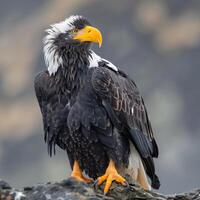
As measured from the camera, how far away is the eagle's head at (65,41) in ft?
34.8

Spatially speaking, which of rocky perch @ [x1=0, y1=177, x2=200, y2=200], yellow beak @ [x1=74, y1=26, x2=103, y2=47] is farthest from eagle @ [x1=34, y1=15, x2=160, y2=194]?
rocky perch @ [x1=0, y1=177, x2=200, y2=200]

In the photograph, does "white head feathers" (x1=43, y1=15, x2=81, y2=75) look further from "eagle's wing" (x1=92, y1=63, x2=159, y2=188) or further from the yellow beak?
"eagle's wing" (x1=92, y1=63, x2=159, y2=188)

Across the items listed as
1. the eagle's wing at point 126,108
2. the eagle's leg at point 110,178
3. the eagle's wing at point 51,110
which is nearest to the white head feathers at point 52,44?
the eagle's wing at point 51,110

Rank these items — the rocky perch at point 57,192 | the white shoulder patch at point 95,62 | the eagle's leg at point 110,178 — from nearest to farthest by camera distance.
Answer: the rocky perch at point 57,192 < the eagle's leg at point 110,178 < the white shoulder patch at point 95,62

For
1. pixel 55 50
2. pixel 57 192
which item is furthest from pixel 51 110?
pixel 57 192

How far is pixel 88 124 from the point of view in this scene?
33.6 ft

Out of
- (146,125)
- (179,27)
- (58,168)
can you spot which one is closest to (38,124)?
(58,168)

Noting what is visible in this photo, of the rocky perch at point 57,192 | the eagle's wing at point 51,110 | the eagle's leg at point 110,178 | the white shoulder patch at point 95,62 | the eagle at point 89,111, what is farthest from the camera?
the white shoulder patch at point 95,62

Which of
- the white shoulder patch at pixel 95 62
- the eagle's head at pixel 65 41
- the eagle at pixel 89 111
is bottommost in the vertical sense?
the eagle at pixel 89 111

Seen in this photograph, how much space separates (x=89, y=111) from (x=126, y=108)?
484mm

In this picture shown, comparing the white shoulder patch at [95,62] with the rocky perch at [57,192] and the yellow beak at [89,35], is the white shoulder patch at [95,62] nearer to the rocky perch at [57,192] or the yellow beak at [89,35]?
the yellow beak at [89,35]

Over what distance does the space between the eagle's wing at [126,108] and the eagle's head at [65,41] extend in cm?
37

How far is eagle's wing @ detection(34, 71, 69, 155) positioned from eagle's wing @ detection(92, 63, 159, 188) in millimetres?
471

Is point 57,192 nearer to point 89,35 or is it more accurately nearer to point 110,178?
point 110,178
